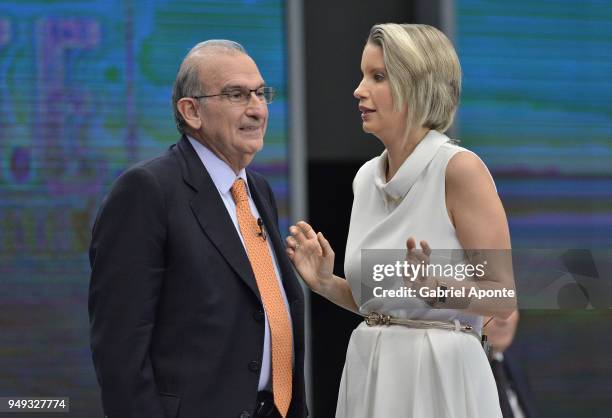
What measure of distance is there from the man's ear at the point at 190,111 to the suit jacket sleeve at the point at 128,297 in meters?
0.32

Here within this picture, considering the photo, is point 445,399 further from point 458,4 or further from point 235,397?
point 458,4

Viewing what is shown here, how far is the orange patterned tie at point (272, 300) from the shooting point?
2996 millimetres

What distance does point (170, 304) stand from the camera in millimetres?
2855

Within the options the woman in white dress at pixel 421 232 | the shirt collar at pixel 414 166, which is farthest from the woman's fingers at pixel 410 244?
the shirt collar at pixel 414 166

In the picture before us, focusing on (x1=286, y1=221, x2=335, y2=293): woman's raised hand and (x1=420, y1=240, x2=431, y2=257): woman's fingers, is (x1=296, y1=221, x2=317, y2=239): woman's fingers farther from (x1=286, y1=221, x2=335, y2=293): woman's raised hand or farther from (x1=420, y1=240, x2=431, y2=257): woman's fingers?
(x1=420, y1=240, x2=431, y2=257): woman's fingers

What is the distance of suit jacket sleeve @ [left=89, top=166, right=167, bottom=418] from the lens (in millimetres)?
2764

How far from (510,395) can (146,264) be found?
179 centimetres

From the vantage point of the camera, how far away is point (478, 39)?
18.5 ft

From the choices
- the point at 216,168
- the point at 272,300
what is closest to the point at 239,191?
the point at 216,168

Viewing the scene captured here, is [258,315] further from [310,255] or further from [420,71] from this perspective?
[420,71]

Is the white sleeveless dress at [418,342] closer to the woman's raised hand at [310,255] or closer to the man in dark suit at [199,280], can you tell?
the woman's raised hand at [310,255]

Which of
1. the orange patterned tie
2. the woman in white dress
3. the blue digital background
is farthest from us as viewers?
the blue digital background

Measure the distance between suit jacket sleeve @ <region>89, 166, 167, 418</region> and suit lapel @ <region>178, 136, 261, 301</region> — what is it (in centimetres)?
16

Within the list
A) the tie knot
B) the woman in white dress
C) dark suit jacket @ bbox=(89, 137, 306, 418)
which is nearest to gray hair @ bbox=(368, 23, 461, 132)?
the woman in white dress
